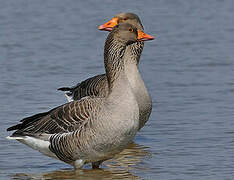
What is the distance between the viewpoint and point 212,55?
1536 centimetres

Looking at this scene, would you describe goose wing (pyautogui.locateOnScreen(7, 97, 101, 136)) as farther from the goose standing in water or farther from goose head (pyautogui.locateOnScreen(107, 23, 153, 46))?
goose head (pyautogui.locateOnScreen(107, 23, 153, 46))

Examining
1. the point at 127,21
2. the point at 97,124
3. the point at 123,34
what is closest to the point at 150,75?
the point at 127,21

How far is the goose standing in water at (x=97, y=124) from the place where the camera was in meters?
7.80

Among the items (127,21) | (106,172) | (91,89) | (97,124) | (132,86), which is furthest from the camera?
(127,21)

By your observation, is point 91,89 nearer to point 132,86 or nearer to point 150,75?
point 132,86

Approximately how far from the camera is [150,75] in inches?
542

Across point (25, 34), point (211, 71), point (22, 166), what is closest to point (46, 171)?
point (22, 166)

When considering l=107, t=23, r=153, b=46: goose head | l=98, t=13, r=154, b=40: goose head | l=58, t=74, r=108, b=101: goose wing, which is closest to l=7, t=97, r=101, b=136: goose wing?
l=107, t=23, r=153, b=46: goose head

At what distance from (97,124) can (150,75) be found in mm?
6068

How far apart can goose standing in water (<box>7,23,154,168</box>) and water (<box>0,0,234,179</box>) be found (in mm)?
525

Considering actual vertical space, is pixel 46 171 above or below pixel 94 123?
below

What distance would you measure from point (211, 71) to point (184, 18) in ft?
20.6

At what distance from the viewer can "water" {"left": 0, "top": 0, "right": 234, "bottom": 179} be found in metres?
8.86

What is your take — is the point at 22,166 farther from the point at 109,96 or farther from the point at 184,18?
the point at 184,18
